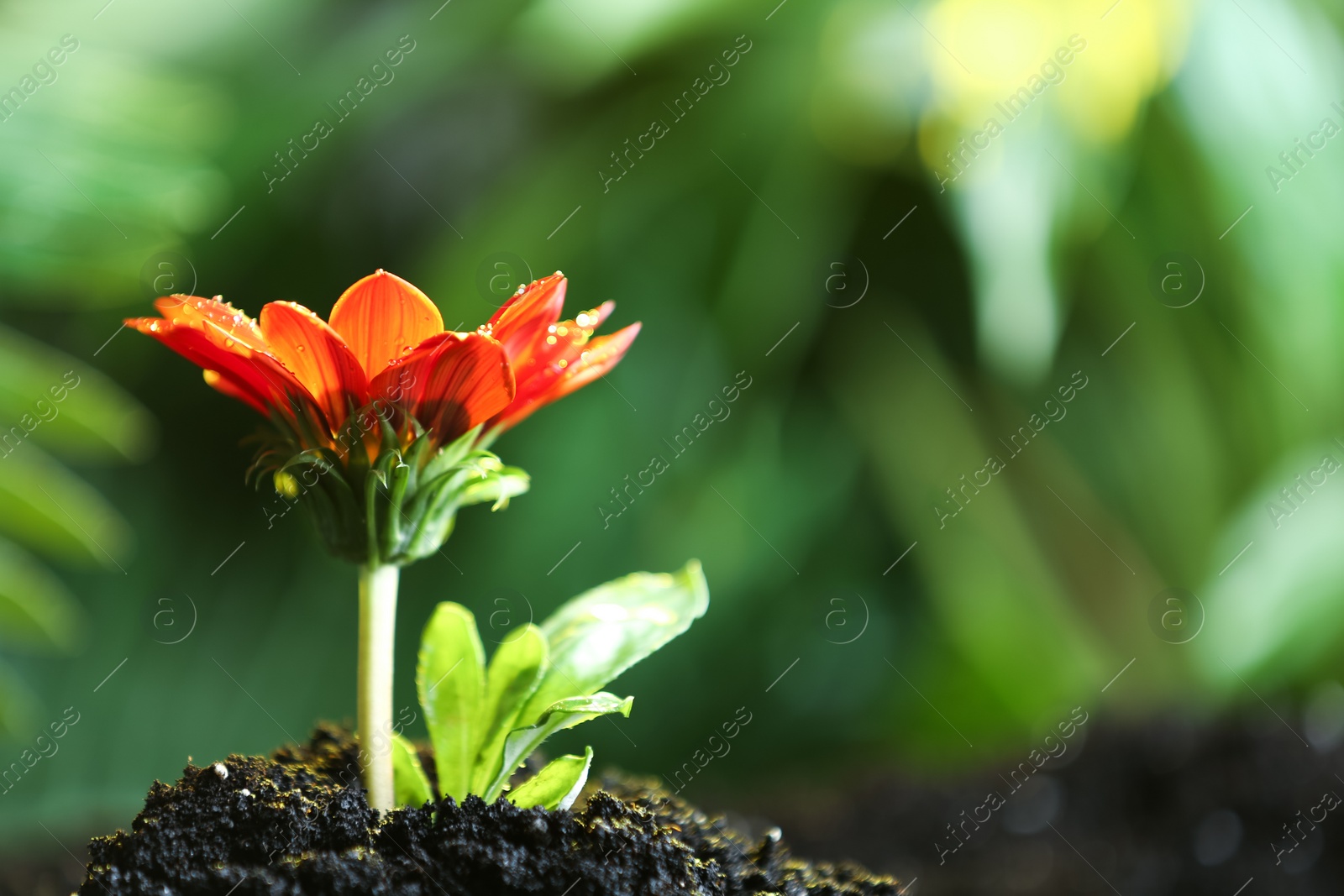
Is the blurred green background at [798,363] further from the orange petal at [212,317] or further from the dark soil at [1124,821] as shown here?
the orange petal at [212,317]

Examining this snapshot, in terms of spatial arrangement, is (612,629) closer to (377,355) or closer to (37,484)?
(377,355)

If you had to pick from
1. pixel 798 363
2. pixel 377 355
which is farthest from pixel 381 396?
pixel 798 363

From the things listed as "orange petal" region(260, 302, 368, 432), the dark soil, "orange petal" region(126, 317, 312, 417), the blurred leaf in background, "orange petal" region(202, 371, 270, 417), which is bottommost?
the dark soil

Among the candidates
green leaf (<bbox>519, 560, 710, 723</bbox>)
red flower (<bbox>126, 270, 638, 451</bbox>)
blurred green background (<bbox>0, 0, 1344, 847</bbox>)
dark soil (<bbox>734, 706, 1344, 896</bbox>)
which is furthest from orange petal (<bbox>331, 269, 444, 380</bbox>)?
blurred green background (<bbox>0, 0, 1344, 847</bbox>)

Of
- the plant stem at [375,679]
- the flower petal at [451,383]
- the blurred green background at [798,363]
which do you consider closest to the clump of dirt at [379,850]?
the plant stem at [375,679]

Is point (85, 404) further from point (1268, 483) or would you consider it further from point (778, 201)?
point (1268, 483)

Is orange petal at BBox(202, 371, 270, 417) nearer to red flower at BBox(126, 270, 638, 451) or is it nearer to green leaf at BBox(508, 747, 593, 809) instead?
red flower at BBox(126, 270, 638, 451)

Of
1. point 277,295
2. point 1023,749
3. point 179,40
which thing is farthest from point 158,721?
point 1023,749
